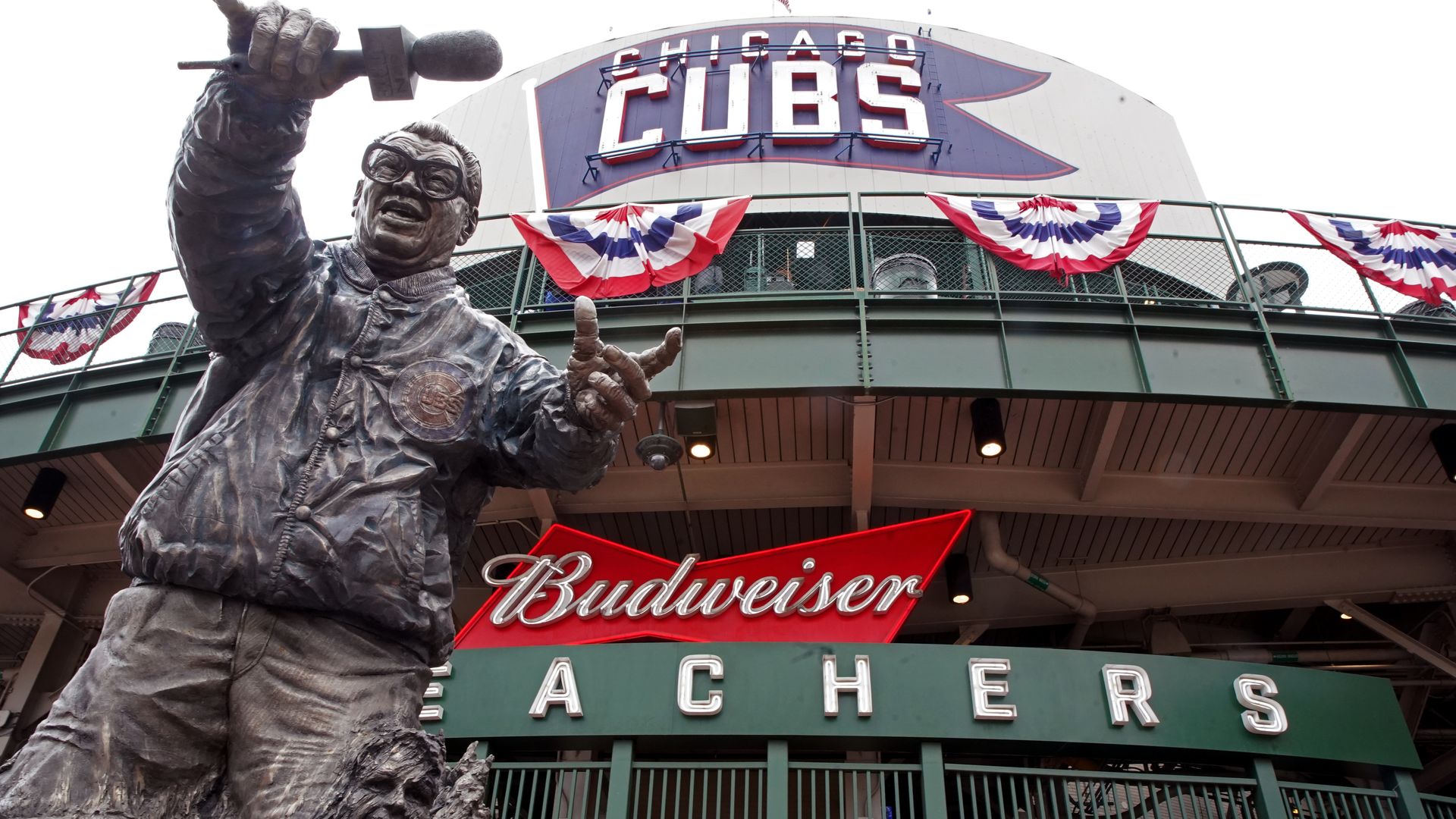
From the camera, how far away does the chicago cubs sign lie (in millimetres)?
19547

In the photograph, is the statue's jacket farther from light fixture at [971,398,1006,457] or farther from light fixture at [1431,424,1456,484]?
light fixture at [1431,424,1456,484]

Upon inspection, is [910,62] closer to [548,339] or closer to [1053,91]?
[1053,91]

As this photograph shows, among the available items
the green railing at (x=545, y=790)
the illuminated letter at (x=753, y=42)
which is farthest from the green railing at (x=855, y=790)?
the illuminated letter at (x=753, y=42)

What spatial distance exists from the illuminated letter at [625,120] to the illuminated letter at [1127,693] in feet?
42.9

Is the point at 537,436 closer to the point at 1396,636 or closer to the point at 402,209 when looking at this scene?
the point at 402,209

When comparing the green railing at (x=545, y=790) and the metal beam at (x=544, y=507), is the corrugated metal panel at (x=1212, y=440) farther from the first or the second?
the green railing at (x=545, y=790)

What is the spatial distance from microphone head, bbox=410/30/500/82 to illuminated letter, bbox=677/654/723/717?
958 cm

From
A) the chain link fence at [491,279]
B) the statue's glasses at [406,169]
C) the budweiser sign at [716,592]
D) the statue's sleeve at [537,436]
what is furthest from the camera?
the chain link fence at [491,279]

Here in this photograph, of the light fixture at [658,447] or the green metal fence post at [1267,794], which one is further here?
the light fixture at [658,447]

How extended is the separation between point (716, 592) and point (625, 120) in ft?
39.0

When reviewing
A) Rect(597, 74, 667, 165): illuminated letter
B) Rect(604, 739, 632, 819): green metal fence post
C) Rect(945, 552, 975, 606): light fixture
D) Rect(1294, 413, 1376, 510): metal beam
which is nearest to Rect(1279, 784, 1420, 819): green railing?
Rect(1294, 413, 1376, 510): metal beam

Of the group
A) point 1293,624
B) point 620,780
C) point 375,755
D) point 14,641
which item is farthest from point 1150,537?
point 14,641

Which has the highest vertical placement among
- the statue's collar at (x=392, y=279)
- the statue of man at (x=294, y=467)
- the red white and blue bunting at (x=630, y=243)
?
the red white and blue bunting at (x=630, y=243)

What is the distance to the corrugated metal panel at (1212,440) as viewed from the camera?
1261 centimetres
